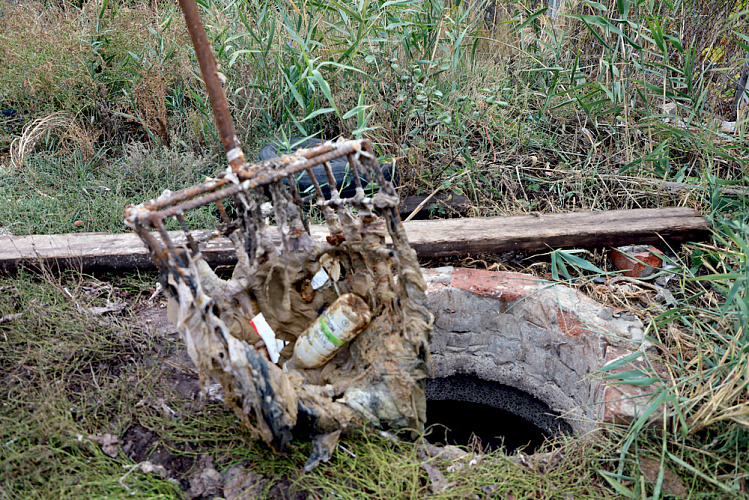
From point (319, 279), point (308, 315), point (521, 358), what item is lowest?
point (521, 358)

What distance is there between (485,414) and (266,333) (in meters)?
1.26

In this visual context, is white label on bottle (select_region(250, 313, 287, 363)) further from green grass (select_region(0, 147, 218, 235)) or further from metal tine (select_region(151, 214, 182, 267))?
green grass (select_region(0, 147, 218, 235))

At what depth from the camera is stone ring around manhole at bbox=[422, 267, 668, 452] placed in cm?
180

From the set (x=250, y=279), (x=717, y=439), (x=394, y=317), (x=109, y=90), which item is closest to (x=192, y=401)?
(x=250, y=279)

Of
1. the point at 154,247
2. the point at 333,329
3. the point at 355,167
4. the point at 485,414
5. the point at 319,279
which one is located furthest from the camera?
the point at 485,414

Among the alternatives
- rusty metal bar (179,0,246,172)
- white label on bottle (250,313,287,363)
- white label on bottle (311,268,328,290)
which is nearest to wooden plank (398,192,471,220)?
white label on bottle (311,268,328,290)

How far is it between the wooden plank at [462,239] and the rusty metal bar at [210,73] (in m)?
0.84

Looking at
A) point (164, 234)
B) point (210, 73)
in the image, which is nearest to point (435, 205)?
point (210, 73)

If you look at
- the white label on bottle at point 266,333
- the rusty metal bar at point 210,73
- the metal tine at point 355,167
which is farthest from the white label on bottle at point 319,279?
the rusty metal bar at point 210,73

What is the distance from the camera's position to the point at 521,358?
226 centimetres

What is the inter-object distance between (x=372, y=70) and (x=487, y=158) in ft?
2.74

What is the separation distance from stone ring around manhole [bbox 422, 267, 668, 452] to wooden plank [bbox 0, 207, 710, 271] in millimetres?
188

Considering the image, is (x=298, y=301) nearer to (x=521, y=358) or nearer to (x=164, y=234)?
(x=164, y=234)

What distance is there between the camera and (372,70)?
9.51ft
